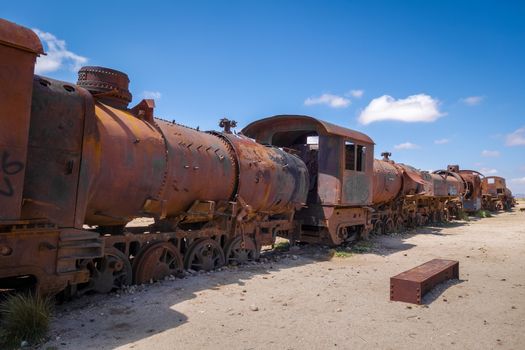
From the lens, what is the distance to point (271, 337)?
4.96m

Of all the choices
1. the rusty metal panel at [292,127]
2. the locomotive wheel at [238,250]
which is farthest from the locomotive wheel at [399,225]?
the locomotive wheel at [238,250]

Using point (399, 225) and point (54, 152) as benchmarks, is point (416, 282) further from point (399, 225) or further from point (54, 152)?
point (399, 225)

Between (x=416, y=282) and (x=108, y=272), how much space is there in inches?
188

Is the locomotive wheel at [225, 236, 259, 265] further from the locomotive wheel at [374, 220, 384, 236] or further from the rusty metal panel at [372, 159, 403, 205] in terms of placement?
the locomotive wheel at [374, 220, 384, 236]

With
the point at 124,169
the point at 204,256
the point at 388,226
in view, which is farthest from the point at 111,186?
the point at 388,226

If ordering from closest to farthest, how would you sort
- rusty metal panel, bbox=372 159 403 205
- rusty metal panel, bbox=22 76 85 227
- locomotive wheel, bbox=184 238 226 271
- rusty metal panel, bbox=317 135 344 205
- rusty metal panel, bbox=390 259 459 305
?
rusty metal panel, bbox=22 76 85 227
rusty metal panel, bbox=390 259 459 305
locomotive wheel, bbox=184 238 226 271
rusty metal panel, bbox=317 135 344 205
rusty metal panel, bbox=372 159 403 205

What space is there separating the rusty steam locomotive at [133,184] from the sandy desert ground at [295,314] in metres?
0.60

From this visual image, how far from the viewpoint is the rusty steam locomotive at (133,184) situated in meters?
4.54

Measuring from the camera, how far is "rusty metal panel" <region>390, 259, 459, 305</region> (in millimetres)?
6535

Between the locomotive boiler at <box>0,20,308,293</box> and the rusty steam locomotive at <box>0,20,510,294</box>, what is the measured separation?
Result: 0.05ft

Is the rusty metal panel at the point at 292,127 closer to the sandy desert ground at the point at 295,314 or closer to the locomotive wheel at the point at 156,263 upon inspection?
the sandy desert ground at the point at 295,314

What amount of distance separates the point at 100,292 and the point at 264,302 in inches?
98.5

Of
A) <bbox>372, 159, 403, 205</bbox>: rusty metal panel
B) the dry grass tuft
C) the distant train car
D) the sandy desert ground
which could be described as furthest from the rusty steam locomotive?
the distant train car

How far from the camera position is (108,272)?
6.44 meters
